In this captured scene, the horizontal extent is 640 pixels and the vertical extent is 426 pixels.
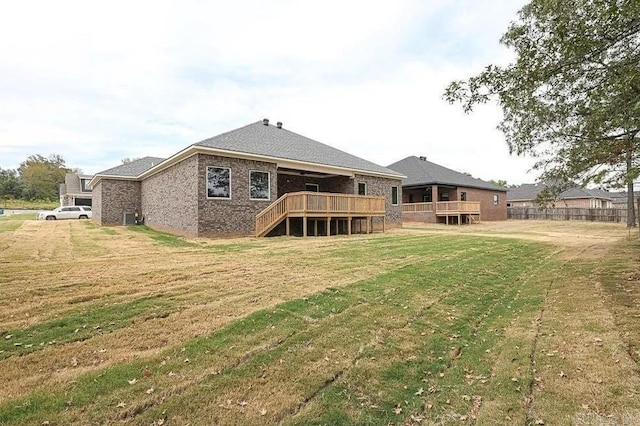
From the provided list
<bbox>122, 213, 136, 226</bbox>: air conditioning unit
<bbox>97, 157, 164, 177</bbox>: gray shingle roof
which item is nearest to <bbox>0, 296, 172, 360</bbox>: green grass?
<bbox>122, 213, 136, 226</bbox>: air conditioning unit

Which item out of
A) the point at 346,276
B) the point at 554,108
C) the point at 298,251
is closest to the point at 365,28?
the point at 554,108

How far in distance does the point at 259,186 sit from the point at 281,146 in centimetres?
294

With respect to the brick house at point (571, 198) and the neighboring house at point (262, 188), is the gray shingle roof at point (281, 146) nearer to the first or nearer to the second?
the neighboring house at point (262, 188)

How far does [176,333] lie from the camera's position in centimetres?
432

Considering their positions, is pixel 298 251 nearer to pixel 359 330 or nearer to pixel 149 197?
pixel 359 330

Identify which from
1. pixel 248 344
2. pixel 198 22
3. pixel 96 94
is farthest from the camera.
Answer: pixel 96 94

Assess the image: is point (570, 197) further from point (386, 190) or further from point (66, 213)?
point (66, 213)

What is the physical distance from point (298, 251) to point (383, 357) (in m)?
6.59

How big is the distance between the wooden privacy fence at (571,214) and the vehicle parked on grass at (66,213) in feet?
124

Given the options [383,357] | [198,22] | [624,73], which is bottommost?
[383,357]

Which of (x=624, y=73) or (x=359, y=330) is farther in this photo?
(x=624, y=73)

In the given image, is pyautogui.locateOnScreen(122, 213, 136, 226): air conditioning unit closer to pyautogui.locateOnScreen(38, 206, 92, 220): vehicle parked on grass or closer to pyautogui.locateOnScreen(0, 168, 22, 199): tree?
pyautogui.locateOnScreen(38, 206, 92, 220): vehicle parked on grass

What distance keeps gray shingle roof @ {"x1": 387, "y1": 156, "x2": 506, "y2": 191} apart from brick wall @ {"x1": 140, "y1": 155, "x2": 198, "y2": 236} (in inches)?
746

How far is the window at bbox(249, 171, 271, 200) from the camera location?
51.4 feet
